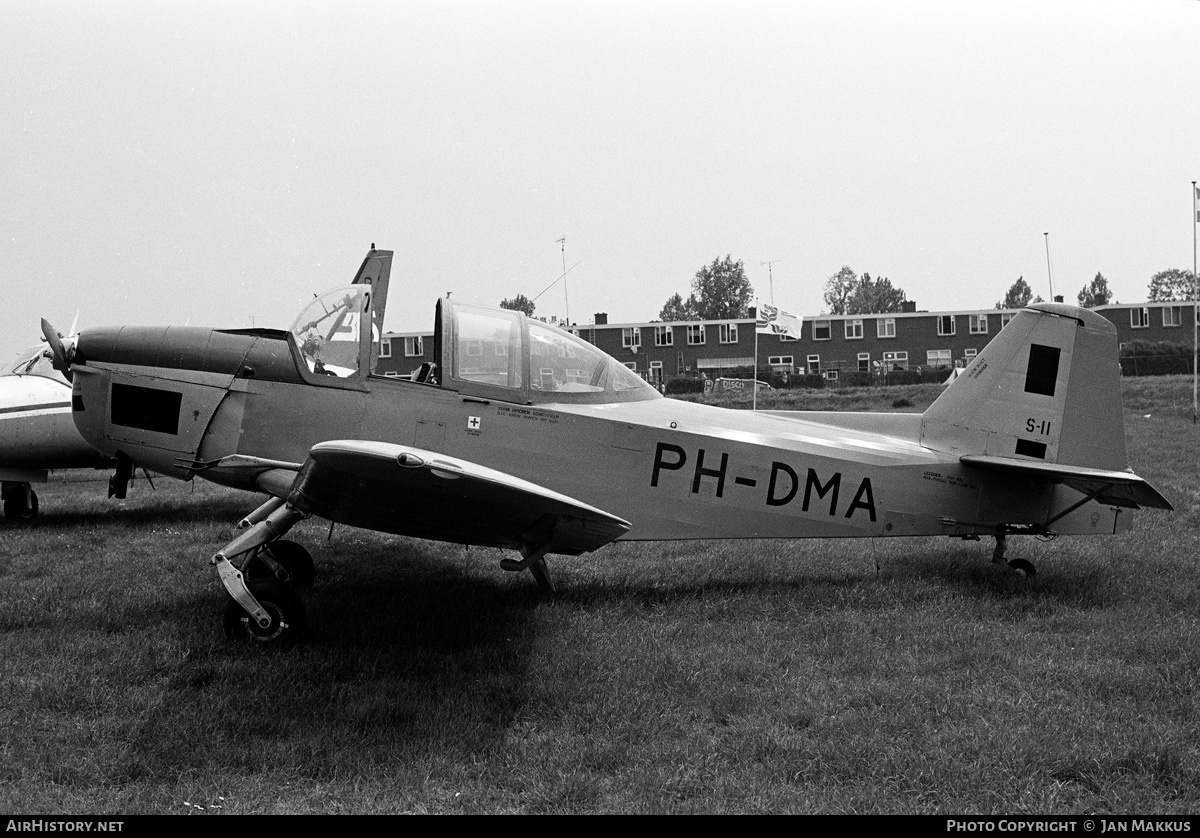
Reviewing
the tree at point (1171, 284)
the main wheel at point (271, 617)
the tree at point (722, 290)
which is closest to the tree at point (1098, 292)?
the tree at point (1171, 284)

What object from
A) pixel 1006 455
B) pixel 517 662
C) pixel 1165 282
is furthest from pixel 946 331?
pixel 1165 282

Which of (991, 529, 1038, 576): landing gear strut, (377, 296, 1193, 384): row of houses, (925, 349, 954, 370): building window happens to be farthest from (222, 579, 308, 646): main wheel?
(925, 349, 954, 370): building window

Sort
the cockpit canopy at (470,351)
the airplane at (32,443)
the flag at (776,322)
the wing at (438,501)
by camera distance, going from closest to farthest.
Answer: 1. the wing at (438,501)
2. the cockpit canopy at (470,351)
3. the airplane at (32,443)
4. the flag at (776,322)

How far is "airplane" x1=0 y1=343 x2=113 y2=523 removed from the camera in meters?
10.1

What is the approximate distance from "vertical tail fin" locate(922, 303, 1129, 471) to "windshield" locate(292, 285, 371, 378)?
15.0 ft

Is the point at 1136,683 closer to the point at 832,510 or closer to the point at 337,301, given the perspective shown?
the point at 832,510

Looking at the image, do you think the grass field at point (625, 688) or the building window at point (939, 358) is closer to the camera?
the grass field at point (625, 688)

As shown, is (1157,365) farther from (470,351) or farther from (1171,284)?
(1171,284)

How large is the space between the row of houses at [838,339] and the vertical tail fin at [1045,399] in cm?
4839

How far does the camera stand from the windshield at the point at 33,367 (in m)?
11.0

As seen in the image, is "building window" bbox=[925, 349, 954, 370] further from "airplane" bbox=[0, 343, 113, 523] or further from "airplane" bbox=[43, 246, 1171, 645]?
"airplane" bbox=[0, 343, 113, 523]

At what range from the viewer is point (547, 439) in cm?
618

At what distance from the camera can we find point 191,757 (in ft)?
12.7

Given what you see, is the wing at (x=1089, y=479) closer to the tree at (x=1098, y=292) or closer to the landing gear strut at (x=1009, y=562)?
the landing gear strut at (x=1009, y=562)
